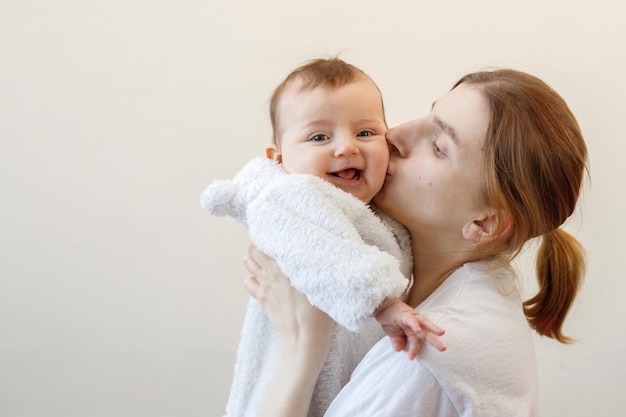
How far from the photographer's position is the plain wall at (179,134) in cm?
221

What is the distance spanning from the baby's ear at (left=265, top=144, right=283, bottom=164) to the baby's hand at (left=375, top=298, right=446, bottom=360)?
0.47 meters

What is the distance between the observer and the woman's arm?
1.20m

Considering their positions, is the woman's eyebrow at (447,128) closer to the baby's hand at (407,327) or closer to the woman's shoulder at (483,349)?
the woman's shoulder at (483,349)

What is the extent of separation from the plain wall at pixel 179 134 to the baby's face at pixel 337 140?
3.00 ft

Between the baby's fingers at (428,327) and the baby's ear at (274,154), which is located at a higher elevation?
the baby's ear at (274,154)

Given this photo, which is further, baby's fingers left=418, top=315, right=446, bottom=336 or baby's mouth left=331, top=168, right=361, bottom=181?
baby's mouth left=331, top=168, right=361, bottom=181

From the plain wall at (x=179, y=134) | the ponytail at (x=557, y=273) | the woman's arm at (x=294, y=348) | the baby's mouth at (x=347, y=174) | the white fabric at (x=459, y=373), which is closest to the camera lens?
the white fabric at (x=459, y=373)

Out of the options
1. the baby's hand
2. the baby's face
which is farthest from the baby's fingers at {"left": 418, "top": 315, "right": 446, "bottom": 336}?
the baby's face

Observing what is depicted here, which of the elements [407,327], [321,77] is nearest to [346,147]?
[321,77]

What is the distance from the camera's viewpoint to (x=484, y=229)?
4.21 ft

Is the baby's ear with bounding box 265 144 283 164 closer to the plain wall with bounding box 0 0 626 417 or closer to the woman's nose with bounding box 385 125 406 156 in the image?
the woman's nose with bounding box 385 125 406 156

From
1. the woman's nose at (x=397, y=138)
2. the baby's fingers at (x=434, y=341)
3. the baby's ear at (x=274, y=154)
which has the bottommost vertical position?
the baby's fingers at (x=434, y=341)

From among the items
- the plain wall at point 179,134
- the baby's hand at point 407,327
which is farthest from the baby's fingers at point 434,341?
the plain wall at point 179,134

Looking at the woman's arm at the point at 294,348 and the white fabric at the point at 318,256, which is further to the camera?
the woman's arm at the point at 294,348
